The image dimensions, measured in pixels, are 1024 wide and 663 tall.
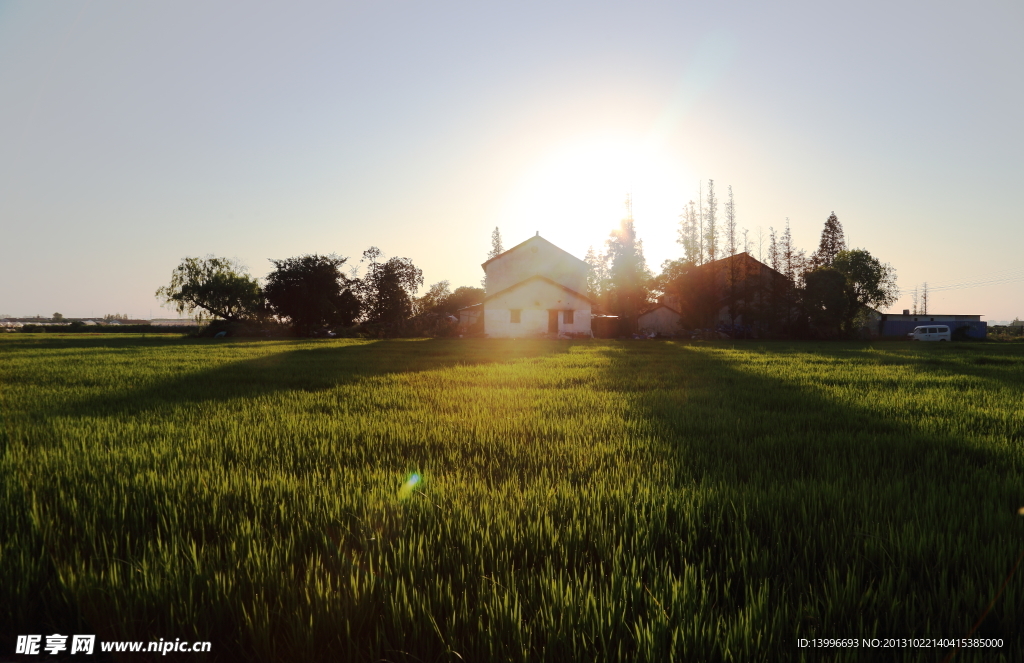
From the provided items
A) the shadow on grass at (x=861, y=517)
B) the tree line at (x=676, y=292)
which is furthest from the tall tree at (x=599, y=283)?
the shadow on grass at (x=861, y=517)

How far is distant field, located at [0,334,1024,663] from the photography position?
1.81 meters

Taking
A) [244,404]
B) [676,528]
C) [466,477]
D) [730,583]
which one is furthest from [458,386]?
[730,583]

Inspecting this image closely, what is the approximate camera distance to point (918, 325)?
163ft

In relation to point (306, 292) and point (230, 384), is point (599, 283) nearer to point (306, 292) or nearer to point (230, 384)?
point (306, 292)

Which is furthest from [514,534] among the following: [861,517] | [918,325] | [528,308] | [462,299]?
[918,325]

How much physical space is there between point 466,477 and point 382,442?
1.63m

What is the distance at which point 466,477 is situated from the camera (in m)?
3.70

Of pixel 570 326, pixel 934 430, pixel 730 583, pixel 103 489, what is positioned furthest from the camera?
pixel 570 326

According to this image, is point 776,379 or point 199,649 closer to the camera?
point 199,649

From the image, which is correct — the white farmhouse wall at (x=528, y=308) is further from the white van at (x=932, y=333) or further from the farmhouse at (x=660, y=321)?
the white van at (x=932, y=333)

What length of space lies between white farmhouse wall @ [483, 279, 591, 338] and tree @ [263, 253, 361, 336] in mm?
19439

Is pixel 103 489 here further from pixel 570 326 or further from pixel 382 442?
pixel 570 326

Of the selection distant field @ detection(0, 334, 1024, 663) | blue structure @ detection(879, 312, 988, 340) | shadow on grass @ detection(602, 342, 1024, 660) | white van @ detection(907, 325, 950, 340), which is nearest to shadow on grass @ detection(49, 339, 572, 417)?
distant field @ detection(0, 334, 1024, 663)

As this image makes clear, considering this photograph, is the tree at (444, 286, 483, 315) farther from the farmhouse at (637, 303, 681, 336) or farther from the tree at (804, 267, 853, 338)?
the tree at (804, 267, 853, 338)
